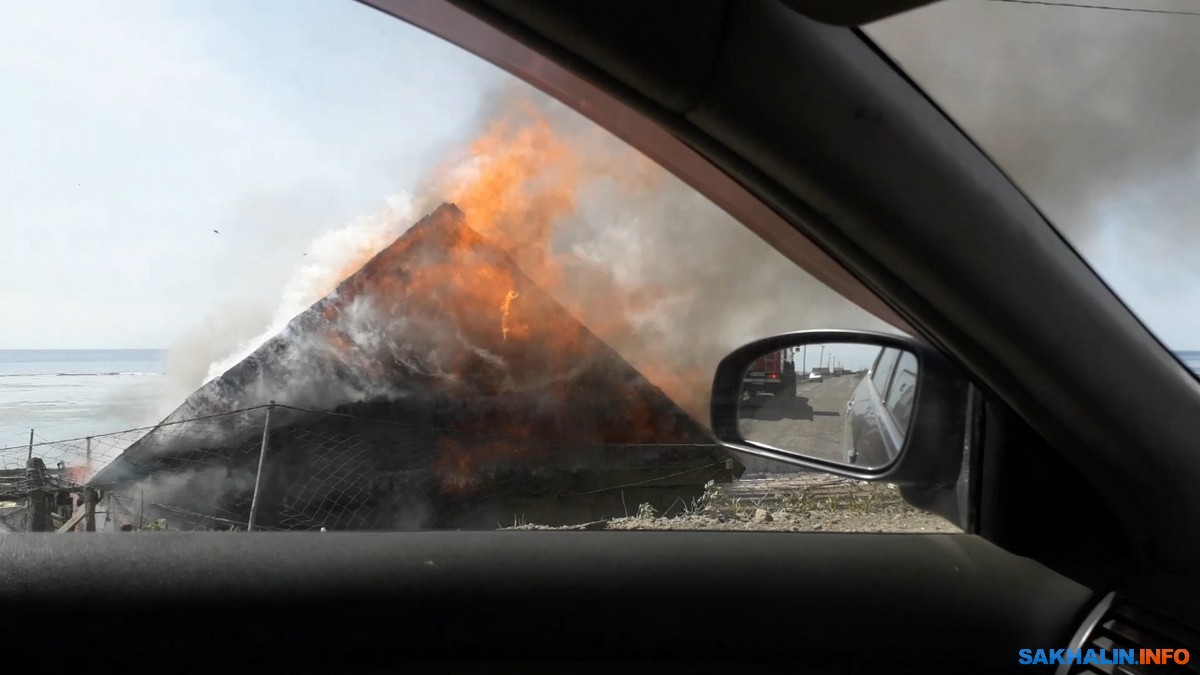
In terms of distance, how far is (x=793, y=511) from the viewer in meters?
2.62

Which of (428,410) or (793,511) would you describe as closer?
(793,511)

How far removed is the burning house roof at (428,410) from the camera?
111 inches

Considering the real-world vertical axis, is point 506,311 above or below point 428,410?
above

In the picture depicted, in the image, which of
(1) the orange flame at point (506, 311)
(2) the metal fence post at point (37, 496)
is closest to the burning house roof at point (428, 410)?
(1) the orange flame at point (506, 311)

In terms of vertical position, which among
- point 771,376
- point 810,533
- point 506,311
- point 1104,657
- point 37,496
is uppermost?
point 506,311

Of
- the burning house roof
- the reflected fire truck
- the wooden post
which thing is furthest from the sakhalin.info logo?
the wooden post

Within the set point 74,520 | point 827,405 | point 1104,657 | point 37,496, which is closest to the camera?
point 1104,657

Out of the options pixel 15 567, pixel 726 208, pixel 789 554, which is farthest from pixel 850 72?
pixel 15 567

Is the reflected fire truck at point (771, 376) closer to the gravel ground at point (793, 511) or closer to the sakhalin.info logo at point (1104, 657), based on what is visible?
the gravel ground at point (793, 511)

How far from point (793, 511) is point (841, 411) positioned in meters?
Answer: 0.38

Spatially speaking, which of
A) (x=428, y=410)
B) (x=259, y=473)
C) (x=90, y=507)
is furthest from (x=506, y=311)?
(x=90, y=507)

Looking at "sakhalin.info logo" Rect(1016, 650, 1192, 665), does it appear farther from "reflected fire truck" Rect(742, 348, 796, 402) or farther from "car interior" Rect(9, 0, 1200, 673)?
"reflected fire truck" Rect(742, 348, 796, 402)

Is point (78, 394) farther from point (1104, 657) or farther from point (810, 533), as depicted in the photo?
point (1104, 657)

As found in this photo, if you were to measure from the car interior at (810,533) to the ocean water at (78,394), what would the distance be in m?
0.65
